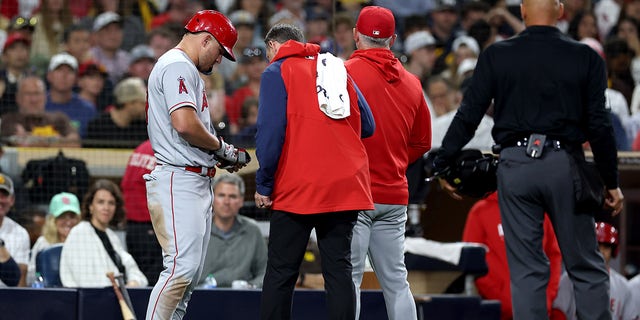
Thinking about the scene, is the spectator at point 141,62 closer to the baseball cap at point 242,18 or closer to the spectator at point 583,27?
the baseball cap at point 242,18

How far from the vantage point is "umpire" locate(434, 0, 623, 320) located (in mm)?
5352

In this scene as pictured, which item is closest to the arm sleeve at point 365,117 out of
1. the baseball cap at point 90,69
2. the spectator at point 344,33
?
the spectator at point 344,33

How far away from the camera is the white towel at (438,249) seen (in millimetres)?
8102

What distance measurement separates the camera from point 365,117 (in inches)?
222

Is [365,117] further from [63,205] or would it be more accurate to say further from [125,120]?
[125,120]

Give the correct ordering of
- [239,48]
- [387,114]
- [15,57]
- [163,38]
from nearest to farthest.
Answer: [387,114], [15,57], [163,38], [239,48]

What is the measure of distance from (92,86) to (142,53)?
0.66 metres

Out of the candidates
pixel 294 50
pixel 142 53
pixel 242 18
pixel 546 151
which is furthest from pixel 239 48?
pixel 546 151

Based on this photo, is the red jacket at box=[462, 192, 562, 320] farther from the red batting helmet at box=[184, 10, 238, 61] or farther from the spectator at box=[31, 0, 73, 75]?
the spectator at box=[31, 0, 73, 75]

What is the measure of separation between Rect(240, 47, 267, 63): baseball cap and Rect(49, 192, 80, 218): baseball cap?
10.4 ft

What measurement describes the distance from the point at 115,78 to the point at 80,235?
3.75 meters

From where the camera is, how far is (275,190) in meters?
5.46

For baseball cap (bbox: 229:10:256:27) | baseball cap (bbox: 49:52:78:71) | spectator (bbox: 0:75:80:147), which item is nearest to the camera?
spectator (bbox: 0:75:80:147)

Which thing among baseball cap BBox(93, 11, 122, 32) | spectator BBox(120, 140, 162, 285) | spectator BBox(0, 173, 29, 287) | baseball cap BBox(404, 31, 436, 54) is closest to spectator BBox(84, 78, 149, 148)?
spectator BBox(120, 140, 162, 285)
